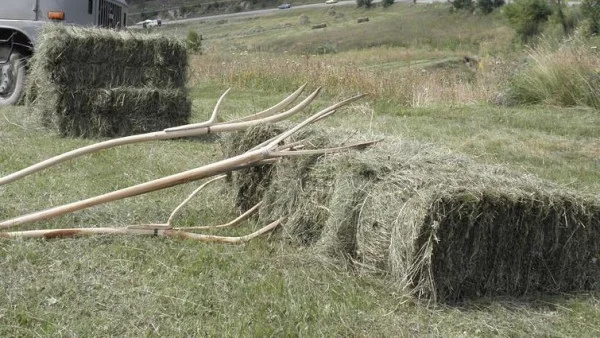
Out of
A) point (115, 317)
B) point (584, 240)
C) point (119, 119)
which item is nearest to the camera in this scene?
point (115, 317)

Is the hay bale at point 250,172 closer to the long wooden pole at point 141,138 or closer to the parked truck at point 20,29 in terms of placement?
the long wooden pole at point 141,138

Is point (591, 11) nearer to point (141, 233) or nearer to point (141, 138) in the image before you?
point (141, 138)

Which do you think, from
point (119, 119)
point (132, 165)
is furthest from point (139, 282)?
point (119, 119)

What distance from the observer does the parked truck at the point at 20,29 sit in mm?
11992

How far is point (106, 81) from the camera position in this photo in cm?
1035

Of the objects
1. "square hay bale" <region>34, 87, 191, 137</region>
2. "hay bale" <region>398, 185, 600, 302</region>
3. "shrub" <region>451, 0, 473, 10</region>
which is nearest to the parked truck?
"square hay bale" <region>34, 87, 191, 137</region>

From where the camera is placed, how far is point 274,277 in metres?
4.60

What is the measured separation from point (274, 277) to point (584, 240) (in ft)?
5.70

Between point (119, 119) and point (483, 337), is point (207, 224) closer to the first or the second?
point (483, 337)

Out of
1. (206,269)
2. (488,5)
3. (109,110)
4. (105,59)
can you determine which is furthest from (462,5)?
(206,269)

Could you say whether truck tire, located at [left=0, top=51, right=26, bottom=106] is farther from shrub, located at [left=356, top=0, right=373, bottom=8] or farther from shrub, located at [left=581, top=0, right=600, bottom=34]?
shrub, located at [left=356, top=0, right=373, bottom=8]

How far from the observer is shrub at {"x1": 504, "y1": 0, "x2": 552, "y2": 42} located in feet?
127

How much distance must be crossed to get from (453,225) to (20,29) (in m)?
9.28

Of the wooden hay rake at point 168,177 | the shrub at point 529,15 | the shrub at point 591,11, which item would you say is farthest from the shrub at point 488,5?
the wooden hay rake at point 168,177
